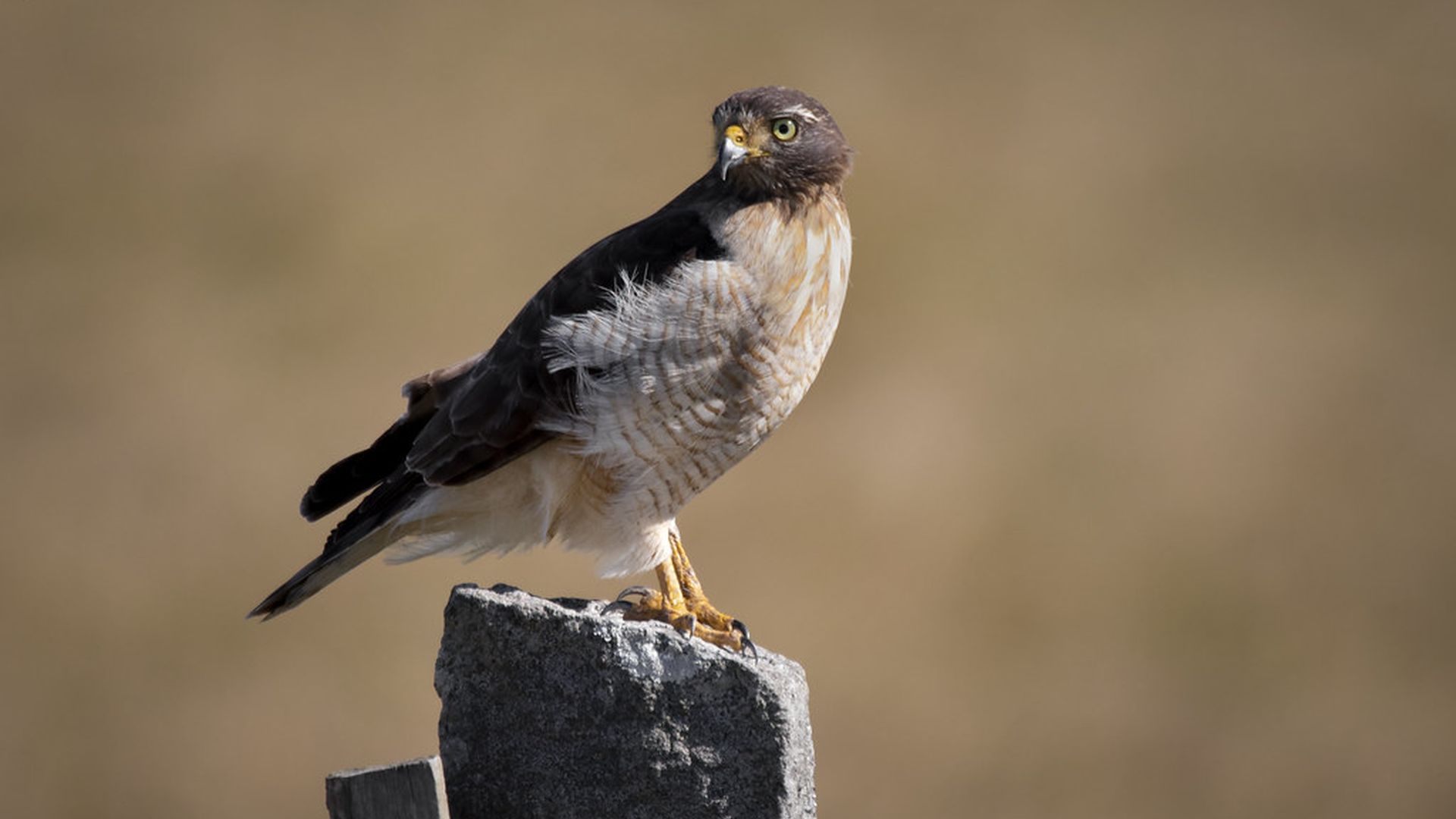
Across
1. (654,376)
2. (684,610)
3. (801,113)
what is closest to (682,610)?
(684,610)

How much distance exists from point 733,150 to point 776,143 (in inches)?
5.9

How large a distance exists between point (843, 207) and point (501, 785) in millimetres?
1601

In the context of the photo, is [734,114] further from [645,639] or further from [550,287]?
[645,639]

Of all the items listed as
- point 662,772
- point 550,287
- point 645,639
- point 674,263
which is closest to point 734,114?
point 674,263

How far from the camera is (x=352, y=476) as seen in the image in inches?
141

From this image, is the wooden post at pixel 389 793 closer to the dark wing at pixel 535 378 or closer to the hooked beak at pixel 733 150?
the dark wing at pixel 535 378

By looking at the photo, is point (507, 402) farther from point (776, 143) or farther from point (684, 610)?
point (776, 143)

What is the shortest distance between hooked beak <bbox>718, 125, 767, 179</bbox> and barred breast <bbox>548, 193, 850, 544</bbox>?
13 centimetres

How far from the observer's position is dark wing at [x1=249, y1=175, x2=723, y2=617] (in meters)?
3.37

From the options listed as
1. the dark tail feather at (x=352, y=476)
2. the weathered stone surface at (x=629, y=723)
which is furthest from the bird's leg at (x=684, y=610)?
the dark tail feather at (x=352, y=476)

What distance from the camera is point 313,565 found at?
342cm

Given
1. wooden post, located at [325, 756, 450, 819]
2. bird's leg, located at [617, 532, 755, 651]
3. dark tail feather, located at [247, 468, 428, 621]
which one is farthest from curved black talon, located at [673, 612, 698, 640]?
wooden post, located at [325, 756, 450, 819]

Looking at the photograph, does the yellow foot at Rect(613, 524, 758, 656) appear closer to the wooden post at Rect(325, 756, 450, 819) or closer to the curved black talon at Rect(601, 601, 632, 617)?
the curved black talon at Rect(601, 601, 632, 617)

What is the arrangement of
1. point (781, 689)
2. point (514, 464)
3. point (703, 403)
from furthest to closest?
point (514, 464)
point (703, 403)
point (781, 689)
